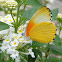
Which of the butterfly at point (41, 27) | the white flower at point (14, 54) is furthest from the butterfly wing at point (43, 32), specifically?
the white flower at point (14, 54)

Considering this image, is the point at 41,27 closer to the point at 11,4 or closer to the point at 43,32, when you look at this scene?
the point at 43,32

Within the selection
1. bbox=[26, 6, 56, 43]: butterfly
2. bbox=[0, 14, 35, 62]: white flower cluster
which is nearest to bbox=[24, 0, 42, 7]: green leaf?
bbox=[26, 6, 56, 43]: butterfly

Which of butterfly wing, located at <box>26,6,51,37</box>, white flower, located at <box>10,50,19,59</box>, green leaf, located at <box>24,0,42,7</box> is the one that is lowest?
white flower, located at <box>10,50,19,59</box>

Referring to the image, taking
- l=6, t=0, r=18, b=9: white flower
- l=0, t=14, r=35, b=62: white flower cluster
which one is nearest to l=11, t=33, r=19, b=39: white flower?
l=0, t=14, r=35, b=62: white flower cluster

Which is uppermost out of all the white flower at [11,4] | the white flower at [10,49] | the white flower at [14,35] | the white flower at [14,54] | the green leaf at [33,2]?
the green leaf at [33,2]

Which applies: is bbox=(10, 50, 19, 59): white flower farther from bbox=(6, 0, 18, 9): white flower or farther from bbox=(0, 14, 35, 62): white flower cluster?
bbox=(6, 0, 18, 9): white flower

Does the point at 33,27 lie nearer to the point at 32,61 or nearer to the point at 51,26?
the point at 51,26

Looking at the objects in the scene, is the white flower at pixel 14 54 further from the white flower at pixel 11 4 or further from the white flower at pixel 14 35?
the white flower at pixel 11 4

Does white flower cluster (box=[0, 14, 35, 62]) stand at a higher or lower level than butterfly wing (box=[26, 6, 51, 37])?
lower
